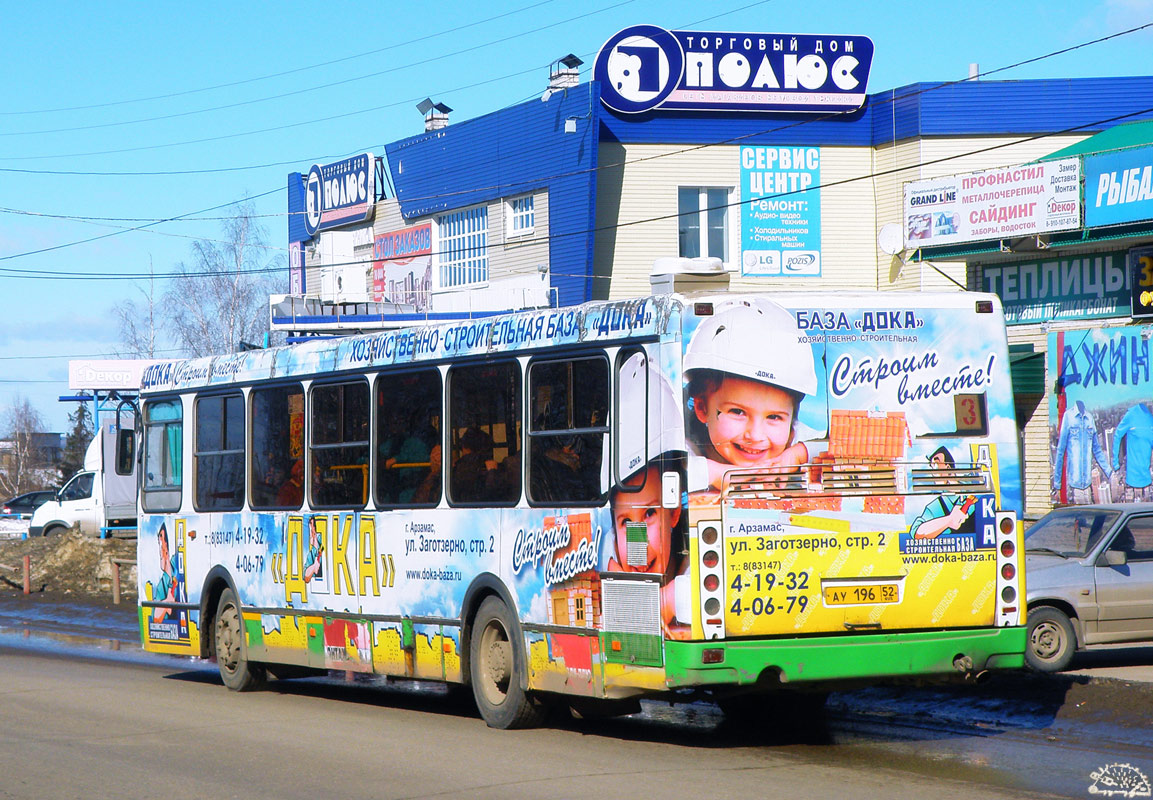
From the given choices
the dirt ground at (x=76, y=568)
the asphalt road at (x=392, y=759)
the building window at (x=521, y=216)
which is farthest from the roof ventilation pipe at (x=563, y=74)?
the asphalt road at (x=392, y=759)

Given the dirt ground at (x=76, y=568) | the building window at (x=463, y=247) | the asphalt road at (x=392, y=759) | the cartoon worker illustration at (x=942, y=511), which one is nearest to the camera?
the asphalt road at (x=392, y=759)

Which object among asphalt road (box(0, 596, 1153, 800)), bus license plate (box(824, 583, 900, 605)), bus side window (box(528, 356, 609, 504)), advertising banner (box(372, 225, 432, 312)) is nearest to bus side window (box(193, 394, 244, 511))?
asphalt road (box(0, 596, 1153, 800))

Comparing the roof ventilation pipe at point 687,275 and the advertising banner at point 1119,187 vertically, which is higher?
the advertising banner at point 1119,187

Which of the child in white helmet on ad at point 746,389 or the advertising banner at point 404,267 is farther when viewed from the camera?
the advertising banner at point 404,267

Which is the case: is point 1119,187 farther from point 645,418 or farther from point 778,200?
point 645,418

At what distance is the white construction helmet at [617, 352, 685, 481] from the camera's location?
357 inches

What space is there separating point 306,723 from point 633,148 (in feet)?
76.0

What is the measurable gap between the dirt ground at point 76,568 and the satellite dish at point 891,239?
54.5ft

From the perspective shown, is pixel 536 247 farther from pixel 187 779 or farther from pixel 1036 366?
pixel 187 779

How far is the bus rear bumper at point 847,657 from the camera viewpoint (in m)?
8.91

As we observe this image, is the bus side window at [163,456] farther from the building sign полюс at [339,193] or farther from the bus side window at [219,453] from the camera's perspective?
the building sign полюс at [339,193]

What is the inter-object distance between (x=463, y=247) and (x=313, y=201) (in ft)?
29.0

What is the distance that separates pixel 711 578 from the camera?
8930mm

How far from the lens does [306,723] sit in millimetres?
11398
